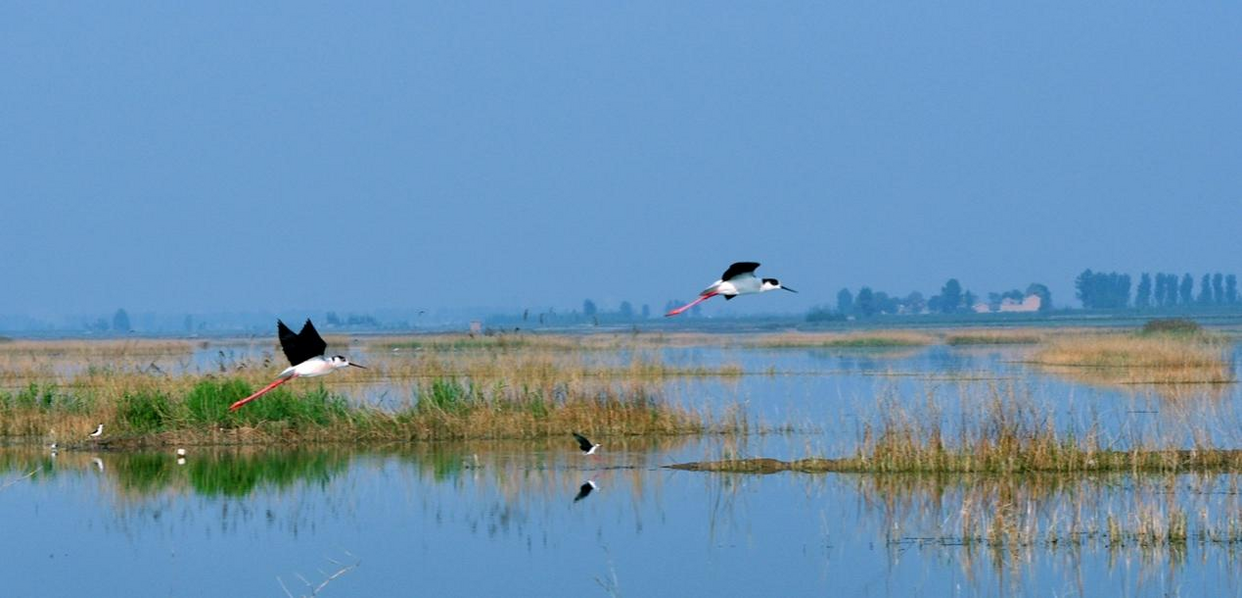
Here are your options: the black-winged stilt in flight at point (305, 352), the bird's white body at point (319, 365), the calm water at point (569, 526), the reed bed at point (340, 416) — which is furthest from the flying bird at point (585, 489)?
the reed bed at point (340, 416)

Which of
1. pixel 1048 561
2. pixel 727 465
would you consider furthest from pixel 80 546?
pixel 1048 561

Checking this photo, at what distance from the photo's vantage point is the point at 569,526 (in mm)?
12656

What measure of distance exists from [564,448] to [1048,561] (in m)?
7.93

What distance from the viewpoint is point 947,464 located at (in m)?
14.4

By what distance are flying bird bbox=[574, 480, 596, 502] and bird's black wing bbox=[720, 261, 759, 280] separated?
103 inches

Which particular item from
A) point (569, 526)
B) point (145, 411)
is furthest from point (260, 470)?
point (569, 526)

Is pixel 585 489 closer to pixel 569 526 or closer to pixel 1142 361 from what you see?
pixel 569 526

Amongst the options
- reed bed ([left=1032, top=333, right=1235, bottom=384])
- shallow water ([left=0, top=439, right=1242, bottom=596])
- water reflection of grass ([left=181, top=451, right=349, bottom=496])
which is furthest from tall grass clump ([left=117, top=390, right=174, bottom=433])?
reed bed ([left=1032, top=333, right=1235, bottom=384])

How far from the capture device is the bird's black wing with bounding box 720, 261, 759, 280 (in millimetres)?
12305

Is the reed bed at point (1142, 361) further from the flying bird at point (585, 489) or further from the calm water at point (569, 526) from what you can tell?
the flying bird at point (585, 489)

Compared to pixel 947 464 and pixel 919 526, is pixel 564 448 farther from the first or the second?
pixel 919 526

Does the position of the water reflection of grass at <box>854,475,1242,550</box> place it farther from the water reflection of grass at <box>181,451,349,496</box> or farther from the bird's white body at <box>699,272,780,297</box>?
the water reflection of grass at <box>181,451,349,496</box>

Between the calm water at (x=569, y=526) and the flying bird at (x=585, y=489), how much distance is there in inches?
2.5

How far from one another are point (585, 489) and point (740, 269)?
2.97m
